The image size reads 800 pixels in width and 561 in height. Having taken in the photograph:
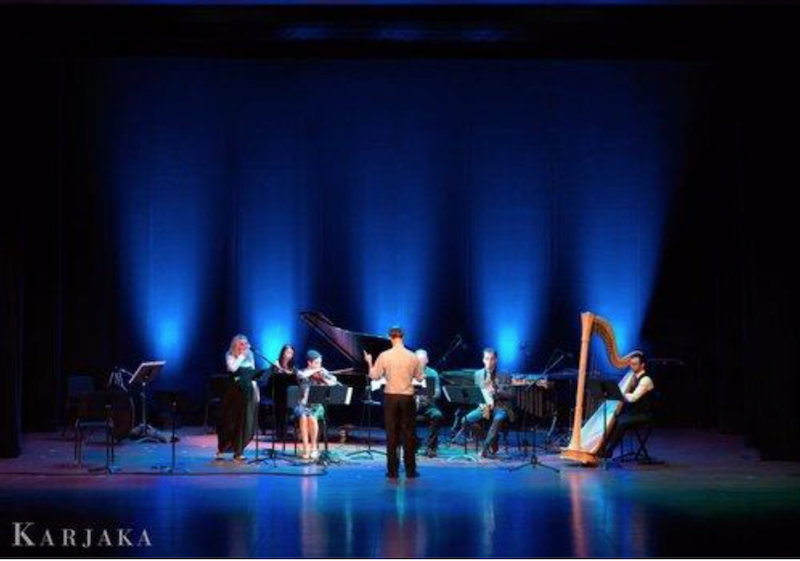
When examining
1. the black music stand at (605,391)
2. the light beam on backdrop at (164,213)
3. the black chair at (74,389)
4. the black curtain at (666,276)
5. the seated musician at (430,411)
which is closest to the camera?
the black music stand at (605,391)

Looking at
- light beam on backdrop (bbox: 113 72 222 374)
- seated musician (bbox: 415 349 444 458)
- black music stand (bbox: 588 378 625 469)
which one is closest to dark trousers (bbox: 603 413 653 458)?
black music stand (bbox: 588 378 625 469)

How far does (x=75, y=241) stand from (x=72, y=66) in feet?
8.92

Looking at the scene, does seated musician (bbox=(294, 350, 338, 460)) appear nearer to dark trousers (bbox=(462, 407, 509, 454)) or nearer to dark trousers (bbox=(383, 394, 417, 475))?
dark trousers (bbox=(383, 394, 417, 475))

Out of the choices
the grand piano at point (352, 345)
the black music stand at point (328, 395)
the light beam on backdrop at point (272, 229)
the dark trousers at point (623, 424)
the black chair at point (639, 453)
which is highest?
the light beam on backdrop at point (272, 229)

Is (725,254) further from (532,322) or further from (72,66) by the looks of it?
(72,66)

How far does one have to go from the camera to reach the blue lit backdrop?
625 inches

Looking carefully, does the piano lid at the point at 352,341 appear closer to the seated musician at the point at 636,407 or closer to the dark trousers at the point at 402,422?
the dark trousers at the point at 402,422

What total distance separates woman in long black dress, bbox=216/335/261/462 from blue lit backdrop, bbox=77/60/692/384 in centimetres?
425

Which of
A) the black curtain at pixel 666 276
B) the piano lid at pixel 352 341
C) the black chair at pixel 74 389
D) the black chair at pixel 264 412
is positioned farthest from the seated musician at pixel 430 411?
the black chair at pixel 74 389

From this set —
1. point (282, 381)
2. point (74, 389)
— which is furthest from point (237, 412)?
point (74, 389)

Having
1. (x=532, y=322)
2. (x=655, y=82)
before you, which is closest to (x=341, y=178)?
(x=532, y=322)

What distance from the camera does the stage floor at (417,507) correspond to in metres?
6.94

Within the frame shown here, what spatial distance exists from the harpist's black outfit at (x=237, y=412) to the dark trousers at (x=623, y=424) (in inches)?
157

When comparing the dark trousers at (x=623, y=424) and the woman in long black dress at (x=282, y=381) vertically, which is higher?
the woman in long black dress at (x=282, y=381)
